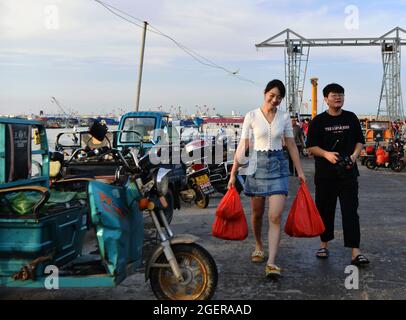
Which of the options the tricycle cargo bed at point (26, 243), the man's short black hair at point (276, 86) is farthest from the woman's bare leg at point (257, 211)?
the tricycle cargo bed at point (26, 243)

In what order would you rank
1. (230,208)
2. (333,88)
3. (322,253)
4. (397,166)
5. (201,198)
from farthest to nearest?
(397,166), (201,198), (322,253), (333,88), (230,208)

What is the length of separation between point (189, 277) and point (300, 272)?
1.51 metres

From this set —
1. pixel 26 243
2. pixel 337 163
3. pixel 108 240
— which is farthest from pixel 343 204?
pixel 26 243

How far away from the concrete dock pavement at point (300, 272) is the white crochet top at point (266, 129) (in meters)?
1.26

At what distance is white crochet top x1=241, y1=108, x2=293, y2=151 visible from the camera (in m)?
4.53

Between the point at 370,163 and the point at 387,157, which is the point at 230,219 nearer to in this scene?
the point at 387,157

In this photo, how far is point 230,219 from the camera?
4.59 metres

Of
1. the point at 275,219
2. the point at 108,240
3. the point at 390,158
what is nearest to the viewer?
the point at 108,240

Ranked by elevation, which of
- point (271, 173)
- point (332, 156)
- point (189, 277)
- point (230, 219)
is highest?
point (332, 156)

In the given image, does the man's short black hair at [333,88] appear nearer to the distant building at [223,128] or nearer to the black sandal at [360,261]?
the black sandal at [360,261]

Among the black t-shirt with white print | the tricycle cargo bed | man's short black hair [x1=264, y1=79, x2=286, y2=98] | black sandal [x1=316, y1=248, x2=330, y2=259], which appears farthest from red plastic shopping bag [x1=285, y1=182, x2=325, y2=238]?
the tricycle cargo bed

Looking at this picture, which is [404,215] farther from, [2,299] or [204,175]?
[2,299]
